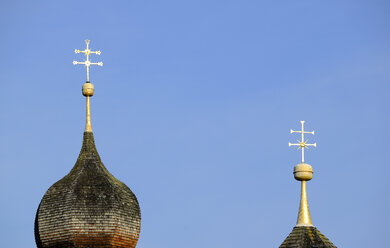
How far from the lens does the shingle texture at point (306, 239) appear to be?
74.7 m

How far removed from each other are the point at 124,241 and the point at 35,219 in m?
4.25

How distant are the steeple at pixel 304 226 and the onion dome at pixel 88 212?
9.54 meters

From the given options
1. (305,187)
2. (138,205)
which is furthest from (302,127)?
(138,205)

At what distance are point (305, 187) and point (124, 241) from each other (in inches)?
390

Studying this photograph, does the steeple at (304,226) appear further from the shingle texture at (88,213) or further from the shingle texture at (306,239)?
the shingle texture at (88,213)

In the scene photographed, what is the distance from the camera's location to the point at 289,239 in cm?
7525

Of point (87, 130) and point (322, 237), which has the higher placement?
point (87, 130)

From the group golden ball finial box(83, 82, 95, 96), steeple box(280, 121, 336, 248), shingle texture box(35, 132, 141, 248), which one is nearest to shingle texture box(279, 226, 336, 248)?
steeple box(280, 121, 336, 248)

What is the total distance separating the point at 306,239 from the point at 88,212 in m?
11.2

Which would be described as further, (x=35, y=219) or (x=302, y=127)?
(x=35, y=219)

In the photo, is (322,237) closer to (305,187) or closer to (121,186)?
(305,187)

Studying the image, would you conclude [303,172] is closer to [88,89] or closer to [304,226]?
[304,226]

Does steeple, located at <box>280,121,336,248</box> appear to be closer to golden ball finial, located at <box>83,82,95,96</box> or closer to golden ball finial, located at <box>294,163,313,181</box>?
golden ball finial, located at <box>294,163,313,181</box>

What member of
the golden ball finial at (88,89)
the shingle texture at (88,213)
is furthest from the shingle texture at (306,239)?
the golden ball finial at (88,89)
